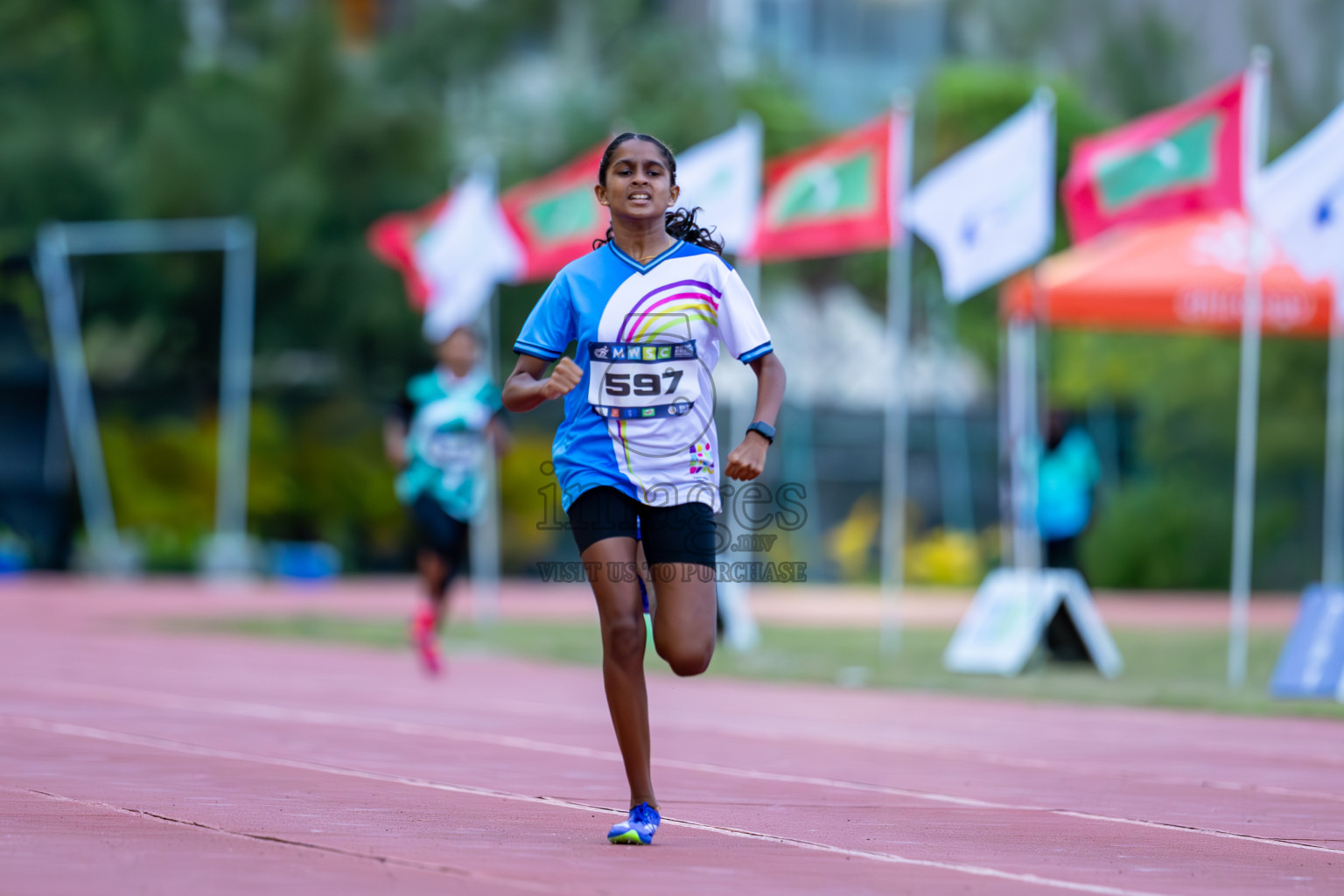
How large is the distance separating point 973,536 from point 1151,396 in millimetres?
5071

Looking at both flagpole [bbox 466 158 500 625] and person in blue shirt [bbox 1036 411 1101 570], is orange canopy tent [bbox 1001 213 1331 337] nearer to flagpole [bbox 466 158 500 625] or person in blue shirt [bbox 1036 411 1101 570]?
person in blue shirt [bbox 1036 411 1101 570]

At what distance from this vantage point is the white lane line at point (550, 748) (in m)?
6.81

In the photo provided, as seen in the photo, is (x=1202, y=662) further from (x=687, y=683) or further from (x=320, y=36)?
(x=320, y=36)

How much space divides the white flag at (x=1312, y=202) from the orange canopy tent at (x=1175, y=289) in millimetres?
3607

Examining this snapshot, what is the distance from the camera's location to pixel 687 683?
13148 millimetres

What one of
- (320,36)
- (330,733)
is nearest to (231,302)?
(320,36)

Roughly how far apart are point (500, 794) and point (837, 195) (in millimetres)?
9810

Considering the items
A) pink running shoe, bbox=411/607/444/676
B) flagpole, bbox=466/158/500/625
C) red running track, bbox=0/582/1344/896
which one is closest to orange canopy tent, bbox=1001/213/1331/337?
flagpole, bbox=466/158/500/625

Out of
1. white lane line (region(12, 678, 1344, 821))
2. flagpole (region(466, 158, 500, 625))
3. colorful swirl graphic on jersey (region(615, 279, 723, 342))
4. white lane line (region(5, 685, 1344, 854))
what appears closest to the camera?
colorful swirl graphic on jersey (region(615, 279, 723, 342))

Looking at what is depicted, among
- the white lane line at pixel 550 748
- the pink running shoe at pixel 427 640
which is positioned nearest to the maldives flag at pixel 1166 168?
the pink running shoe at pixel 427 640

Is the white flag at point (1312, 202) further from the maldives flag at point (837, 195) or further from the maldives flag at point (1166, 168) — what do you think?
the maldives flag at point (837, 195)

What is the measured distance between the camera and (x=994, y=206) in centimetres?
1480

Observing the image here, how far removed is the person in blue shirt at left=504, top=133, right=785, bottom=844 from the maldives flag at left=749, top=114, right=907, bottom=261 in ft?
Answer: 31.9

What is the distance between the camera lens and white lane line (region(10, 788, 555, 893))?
5094 millimetres
